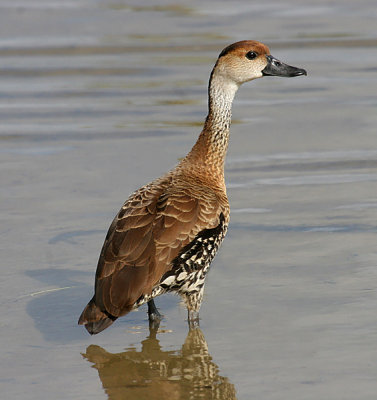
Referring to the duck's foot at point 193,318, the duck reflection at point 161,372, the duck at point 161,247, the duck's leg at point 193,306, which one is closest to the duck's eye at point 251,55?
the duck at point 161,247

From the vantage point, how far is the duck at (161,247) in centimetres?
610

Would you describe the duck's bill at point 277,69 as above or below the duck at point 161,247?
above

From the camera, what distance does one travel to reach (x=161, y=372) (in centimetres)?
603

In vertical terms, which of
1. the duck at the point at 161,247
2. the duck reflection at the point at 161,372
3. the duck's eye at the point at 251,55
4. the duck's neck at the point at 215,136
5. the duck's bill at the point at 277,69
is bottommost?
the duck reflection at the point at 161,372

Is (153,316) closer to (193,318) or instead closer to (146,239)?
(193,318)

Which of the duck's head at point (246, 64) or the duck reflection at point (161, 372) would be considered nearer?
the duck reflection at point (161, 372)

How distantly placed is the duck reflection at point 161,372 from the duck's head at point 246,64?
2.16 meters

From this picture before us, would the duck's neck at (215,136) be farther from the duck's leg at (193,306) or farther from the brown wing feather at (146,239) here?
the duck's leg at (193,306)

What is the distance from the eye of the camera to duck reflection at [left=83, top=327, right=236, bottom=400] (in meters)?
5.70

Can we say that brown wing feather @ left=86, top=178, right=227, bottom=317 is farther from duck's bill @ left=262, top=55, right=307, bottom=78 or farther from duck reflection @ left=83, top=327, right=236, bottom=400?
duck's bill @ left=262, top=55, right=307, bottom=78

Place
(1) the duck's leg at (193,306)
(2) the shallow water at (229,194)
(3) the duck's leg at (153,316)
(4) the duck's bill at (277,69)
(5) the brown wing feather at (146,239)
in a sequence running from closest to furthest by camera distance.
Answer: (2) the shallow water at (229,194) → (5) the brown wing feather at (146,239) → (1) the duck's leg at (193,306) → (3) the duck's leg at (153,316) → (4) the duck's bill at (277,69)

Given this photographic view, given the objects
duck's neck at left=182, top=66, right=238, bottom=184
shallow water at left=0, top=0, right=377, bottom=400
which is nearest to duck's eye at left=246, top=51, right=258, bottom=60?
duck's neck at left=182, top=66, right=238, bottom=184

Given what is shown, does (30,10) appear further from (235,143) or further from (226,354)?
(226,354)

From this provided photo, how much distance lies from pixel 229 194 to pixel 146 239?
9.97ft
